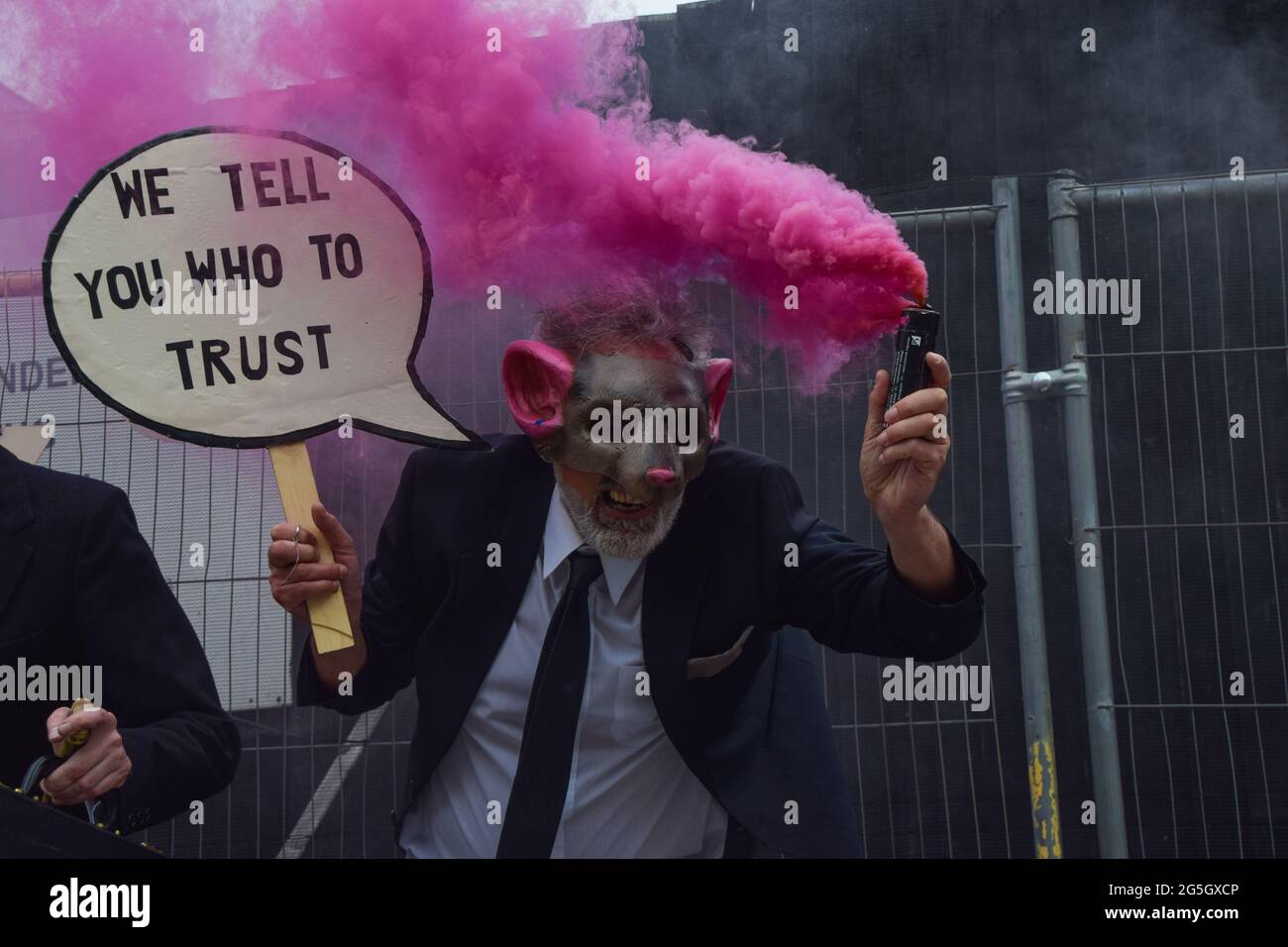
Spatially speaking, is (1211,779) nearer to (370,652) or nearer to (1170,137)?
(1170,137)

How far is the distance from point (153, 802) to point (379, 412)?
0.89 m

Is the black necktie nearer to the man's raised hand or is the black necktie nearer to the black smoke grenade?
the man's raised hand

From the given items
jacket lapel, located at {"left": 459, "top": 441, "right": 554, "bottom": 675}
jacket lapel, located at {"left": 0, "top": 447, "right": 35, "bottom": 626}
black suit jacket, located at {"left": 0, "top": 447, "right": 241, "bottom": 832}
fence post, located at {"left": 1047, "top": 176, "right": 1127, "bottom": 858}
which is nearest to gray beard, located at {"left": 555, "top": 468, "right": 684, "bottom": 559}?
jacket lapel, located at {"left": 459, "top": 441, "right": 554, "bottom": 675}

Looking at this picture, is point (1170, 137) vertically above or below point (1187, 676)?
above

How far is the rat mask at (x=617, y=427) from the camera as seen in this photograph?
289 centimetres

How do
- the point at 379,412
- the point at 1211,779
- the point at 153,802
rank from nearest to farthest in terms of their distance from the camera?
the point at 153,802, the point at 379,412, the point at 1211,779

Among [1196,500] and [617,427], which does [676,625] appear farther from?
[1196,500]

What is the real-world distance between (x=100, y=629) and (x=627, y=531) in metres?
1.11

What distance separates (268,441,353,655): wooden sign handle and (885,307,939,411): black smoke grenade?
1.15 meters

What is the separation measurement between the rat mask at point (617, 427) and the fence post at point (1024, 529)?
1104 millimetres

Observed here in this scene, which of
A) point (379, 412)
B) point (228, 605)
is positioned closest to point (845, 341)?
point (379, 412)

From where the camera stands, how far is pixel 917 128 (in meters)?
4.02

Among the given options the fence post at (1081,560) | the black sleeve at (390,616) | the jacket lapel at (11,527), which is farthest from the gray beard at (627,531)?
the fence post at (1081,560)

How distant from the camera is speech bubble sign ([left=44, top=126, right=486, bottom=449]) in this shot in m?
2.94
